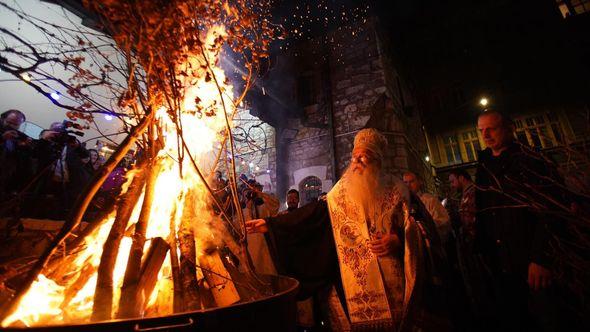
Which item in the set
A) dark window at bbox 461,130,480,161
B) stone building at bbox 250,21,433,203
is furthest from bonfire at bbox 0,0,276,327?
dark window at bbox 461,130,480,161

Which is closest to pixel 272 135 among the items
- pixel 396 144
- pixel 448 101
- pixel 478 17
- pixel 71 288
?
pixel 396 144

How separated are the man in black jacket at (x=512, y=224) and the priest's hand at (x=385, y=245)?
93cm

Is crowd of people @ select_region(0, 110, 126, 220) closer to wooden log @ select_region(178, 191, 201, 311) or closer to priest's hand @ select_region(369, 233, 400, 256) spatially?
wooden log @ select_region(178, 191, 201, 311)

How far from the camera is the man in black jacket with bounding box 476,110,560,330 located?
2.48 meters

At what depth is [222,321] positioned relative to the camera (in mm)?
1302

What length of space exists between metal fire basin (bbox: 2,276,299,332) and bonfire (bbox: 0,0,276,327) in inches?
23.3

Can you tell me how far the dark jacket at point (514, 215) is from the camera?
2477 mm

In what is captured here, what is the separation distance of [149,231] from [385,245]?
2336 millimetres

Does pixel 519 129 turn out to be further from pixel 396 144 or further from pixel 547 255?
pixel 547 255

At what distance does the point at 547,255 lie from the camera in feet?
7.55

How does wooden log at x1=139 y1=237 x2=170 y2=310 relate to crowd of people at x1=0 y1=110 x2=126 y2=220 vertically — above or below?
below

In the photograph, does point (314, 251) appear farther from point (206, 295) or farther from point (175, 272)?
point (175, 272)

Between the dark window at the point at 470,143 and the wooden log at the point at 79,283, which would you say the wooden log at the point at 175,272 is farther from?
the dark window at the point at 470,143

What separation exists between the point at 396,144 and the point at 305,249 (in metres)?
8.00
